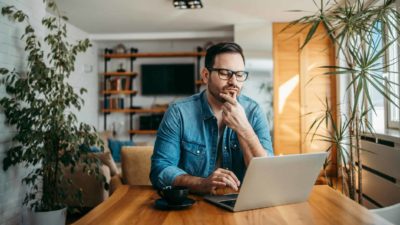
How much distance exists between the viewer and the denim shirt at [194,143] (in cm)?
136

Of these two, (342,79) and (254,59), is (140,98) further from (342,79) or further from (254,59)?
(342,79)

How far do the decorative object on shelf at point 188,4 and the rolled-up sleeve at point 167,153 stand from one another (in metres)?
3.03

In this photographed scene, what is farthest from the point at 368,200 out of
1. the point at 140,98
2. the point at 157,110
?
the point at 140,98

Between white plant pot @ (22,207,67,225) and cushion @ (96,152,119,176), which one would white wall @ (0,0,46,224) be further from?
cushion @ (96,152,119,176)

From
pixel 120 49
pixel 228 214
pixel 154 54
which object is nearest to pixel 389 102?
pixel 228 214

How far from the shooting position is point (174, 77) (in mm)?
6215

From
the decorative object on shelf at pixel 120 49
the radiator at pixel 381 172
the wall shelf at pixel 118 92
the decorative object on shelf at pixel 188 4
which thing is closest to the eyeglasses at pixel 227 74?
the radiator at pixel 381 172

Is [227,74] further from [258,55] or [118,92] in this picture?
[118,92]

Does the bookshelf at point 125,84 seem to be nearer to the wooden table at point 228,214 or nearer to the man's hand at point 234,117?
the man's hand at point 234,117

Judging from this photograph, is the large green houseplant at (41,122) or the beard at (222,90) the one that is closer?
the beard at (222,90)

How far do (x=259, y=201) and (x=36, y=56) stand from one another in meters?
2.44

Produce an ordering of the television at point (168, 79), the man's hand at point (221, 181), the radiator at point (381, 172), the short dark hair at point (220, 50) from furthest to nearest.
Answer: the television at point (168, 79) < the radiator at point (381, 172) < the short dark hair at point (220, 50) < the man's hand at point (221, 181)

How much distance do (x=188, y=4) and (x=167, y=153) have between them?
3296mm

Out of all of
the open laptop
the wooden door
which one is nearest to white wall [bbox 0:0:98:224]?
the open laptop
